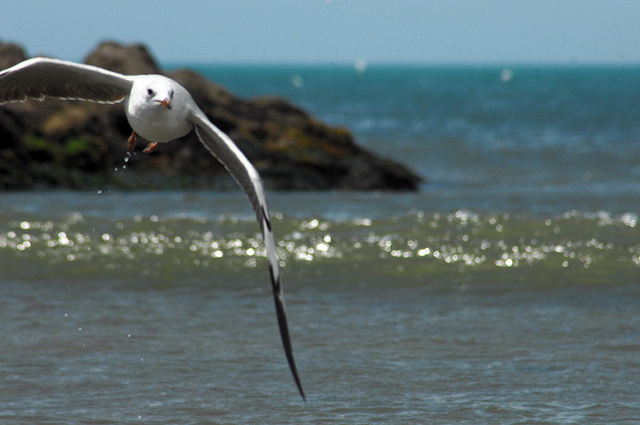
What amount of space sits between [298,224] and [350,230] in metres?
0.71

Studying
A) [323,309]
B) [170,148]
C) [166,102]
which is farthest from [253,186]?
[170,148]

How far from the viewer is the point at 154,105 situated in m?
4.99

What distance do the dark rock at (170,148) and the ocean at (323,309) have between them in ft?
2.38

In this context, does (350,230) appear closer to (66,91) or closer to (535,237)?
(535,237)

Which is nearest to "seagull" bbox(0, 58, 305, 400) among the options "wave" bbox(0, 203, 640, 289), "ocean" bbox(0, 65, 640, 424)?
"ocean" bbox(0, 65, 640, 424)

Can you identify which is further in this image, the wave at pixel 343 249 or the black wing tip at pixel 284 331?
the wave at pixel 343 249

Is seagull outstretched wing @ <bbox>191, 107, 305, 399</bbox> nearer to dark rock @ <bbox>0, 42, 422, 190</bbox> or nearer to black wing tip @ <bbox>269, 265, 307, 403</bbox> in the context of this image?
black wing tip @ <bbox>269, 265, 307, 403</bbox>

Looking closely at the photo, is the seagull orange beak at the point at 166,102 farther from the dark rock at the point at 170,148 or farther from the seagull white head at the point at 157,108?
the dark rock at the point at 170,148

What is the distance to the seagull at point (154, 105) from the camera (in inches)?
185

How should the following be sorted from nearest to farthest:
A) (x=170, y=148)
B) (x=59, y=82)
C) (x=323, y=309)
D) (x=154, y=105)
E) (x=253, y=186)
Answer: (x=253, y=186)
(x=154, y=105)
(x=59, y=82)
(x=323, y=309)
(x=170, y=148)

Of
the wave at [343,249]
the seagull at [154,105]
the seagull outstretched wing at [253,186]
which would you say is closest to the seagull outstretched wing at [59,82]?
the seagull at [154,105]

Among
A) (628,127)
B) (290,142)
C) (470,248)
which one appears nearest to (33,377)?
(470,248)

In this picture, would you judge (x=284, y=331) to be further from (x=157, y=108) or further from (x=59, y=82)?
(x=59, y=82)

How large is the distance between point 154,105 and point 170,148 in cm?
1127
